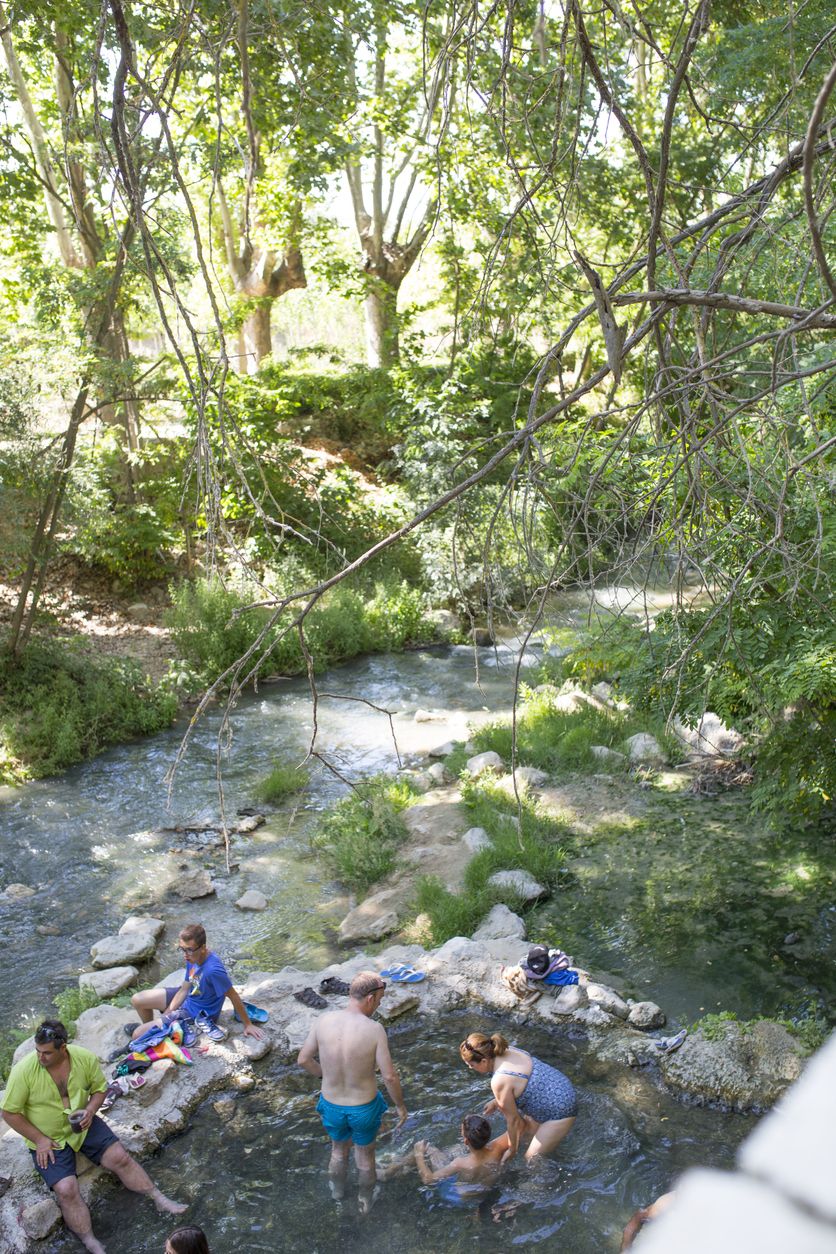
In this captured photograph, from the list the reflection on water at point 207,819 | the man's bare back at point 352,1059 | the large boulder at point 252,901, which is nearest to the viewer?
the man's bare back at point 352,1059

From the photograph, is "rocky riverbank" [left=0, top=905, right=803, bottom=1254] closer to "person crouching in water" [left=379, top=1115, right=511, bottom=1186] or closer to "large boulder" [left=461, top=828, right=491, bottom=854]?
"person crouching in water" [left=379, top=1115, right=511, bottom=1186]

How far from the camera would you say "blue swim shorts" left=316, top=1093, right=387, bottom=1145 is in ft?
16.1

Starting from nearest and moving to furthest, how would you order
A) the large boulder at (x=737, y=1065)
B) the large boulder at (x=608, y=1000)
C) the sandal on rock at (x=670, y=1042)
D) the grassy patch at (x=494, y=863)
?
the large boulder at (x=737, y=1065), the sandal on rock at (x=670, y=1042), the large boulder at (x=608, y=1000), the grassy patch at (x=494, y=863)

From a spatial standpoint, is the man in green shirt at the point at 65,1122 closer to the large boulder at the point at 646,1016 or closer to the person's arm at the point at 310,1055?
the person's arm at the point at 310,1055

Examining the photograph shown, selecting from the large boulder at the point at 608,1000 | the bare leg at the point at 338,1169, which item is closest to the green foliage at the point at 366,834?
the large boulder at the point at 608,1000

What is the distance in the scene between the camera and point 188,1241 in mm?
3963

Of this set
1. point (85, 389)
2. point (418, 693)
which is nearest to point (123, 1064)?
point (85, 389)

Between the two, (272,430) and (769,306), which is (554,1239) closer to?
(769,306)

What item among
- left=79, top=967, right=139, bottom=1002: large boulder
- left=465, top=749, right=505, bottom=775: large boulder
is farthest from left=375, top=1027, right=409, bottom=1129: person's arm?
left=465, top=749, right=505, bottom=775: large boulder

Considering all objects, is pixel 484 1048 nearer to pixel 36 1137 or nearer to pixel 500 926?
pixel 500 926

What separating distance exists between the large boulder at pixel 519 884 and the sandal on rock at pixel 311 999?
1.79 meters

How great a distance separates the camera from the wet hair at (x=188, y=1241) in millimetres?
3943

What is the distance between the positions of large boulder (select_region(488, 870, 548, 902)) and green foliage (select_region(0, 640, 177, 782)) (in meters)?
5.47

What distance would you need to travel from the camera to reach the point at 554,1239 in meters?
4.43
